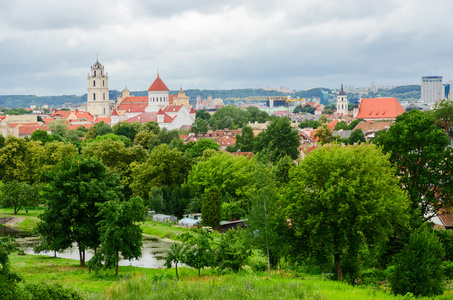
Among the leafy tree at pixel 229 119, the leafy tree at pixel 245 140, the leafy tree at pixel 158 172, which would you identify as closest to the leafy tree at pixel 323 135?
the leafy tree at pixel 245 140

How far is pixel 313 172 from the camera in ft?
74.8

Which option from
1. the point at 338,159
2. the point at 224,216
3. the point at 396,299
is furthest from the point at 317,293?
the point at 224,216

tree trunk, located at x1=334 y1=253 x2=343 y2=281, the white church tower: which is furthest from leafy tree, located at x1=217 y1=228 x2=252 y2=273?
the white church tower

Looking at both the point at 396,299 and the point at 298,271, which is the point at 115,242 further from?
the point at 396,299

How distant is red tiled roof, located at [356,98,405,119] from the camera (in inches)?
4875

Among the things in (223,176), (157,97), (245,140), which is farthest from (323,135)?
(157,97)

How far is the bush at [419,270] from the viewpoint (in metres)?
17.8

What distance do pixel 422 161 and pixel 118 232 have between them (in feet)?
52.1

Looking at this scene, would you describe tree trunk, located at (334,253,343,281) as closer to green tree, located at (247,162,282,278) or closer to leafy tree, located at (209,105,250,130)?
green tree, located at (247,162,282,278)

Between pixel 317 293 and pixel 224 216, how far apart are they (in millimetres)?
25285

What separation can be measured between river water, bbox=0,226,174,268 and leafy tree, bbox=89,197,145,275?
244 cm

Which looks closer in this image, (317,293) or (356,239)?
(317,293)

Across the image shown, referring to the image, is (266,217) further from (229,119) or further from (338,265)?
(229,119)

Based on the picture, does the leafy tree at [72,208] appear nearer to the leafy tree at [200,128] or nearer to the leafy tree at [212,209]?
the leafy tree at [212,209]
